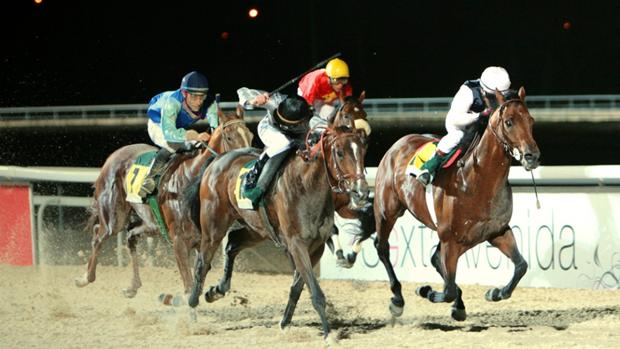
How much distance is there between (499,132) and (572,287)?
2.22 m

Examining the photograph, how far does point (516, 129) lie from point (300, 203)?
1.40 m

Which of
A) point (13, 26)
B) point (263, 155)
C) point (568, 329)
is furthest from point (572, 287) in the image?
point (13, 26)

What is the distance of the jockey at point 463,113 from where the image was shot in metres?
7.49

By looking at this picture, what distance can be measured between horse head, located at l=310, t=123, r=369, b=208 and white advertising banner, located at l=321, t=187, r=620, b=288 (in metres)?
2.73

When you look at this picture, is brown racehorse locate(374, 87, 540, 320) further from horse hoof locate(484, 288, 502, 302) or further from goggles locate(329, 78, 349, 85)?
goggles locate(329, 78, 349, 85)

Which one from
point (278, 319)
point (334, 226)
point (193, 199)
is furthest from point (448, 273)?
point (193, 199)

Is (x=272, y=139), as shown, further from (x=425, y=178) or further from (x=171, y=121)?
(x=171, y=121)

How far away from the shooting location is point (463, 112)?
759cm

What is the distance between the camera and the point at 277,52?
73250mm

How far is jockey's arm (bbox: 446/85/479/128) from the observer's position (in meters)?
7.55

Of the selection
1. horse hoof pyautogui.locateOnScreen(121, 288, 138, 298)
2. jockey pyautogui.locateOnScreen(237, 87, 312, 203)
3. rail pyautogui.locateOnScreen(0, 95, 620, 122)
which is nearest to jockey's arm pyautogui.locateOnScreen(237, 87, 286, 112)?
jockey pyautogui.locateOnScreen(237, 87, 312, 203)

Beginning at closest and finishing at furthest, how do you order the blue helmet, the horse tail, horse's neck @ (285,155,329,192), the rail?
1. horse's neck @ (285,155,329,192)
2. the horse tail
3. the blue helmet
4. the rail

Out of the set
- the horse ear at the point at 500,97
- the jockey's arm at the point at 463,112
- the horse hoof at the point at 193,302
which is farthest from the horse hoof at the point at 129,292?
the horse ear at the point at 500,97

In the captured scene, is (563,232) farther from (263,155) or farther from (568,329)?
(263,155)
